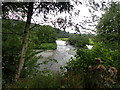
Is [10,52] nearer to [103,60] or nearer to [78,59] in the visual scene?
[78,59]

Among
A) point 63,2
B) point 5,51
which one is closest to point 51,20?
point 63,2

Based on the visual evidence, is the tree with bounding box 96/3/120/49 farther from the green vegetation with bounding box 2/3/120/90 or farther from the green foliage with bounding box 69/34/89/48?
the green foliage with bounding box 69/34/89/48

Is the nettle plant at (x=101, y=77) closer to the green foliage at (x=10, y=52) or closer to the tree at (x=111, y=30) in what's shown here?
the tree at (x=111, y=30)

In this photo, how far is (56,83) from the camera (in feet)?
A: 5.06

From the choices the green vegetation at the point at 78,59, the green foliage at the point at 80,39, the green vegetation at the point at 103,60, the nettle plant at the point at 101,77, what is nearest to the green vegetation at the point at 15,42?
the green vegetation at the point at 78,59

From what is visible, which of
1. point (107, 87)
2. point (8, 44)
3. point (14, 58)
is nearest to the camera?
point (107, 87)

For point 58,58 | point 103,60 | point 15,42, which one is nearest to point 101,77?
point 103,60

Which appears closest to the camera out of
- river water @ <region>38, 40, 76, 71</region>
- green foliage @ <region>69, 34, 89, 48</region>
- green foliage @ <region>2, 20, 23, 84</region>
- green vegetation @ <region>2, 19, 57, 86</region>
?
green foliage @ <region>69, 34, 89, 48</region>

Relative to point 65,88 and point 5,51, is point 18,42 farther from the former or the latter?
point 65,88

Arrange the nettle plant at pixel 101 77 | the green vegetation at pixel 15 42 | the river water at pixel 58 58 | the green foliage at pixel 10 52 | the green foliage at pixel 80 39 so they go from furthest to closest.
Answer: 1. the river water at pixel 58 58
2. the green foliage at pixel 10 52
3. the green vegetation at pixel 15 42
4. the green foliage at pixel 80 39
5. the nettle plant at pixel 101 77

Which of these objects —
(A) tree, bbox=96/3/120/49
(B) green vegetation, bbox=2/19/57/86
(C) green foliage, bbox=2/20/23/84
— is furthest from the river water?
(A) tree, bbox=96/3/120/49

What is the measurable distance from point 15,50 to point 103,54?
228 cm

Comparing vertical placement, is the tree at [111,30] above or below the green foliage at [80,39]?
above

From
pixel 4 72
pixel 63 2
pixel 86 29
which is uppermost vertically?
pixel 63 2
